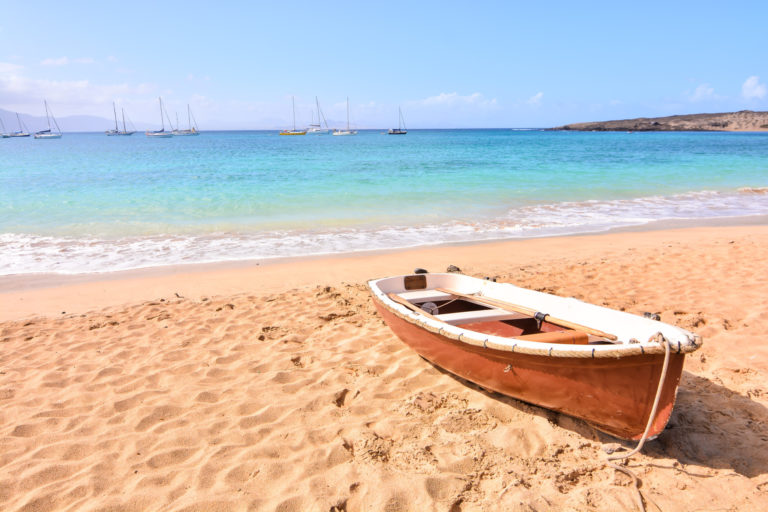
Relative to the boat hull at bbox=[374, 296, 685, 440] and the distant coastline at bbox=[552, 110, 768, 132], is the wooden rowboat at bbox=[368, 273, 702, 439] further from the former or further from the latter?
the distant coastline at bbox=[552, 110, 768, 132]

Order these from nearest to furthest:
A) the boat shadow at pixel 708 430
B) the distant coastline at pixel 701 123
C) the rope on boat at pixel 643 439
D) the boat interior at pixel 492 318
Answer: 1. the rope on boat at pixel 643 439
2. the boat shadow at pixel 708 430
3. the boat interior at pixel 492 318
4. the distant coastline at pixel 701 123

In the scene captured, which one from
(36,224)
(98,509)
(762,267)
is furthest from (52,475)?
(36,224)

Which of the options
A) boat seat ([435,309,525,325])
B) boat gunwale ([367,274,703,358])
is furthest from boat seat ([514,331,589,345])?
boat seat ([435,309,525,325])

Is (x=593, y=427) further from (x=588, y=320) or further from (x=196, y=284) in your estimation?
(x=196, y=284)

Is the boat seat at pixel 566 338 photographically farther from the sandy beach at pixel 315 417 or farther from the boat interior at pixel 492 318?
the sandy beach at pixel 315 417

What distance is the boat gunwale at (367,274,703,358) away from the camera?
10.2ft

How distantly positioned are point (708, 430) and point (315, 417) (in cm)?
317

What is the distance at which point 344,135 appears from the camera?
103 m

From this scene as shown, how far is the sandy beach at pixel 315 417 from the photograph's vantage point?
123 inches

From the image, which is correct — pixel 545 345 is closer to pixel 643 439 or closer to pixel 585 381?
pixel 585 381

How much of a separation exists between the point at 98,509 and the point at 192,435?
2.77 ft

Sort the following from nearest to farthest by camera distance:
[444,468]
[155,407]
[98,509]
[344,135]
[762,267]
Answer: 1. [98,509]
2. [444,468]
3. [155,407]
4. [762,267]
5. [344,135]

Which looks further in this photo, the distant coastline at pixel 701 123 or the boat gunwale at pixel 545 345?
the distant coastline at pixel 701 123

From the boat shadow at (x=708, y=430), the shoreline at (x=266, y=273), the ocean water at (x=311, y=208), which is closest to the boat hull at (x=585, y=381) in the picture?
the boat shadow at (x=708, y=430)
